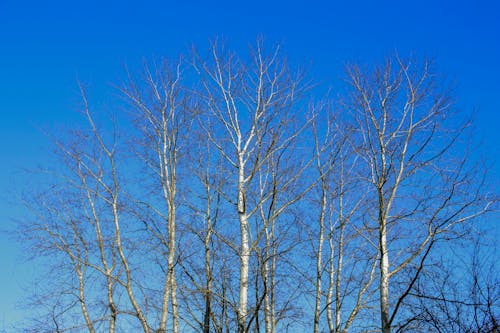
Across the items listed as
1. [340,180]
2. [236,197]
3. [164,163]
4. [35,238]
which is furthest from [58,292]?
[340,180]

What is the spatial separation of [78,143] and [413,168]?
22.3 ft

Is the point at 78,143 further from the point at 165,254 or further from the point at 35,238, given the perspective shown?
the point at 165,254

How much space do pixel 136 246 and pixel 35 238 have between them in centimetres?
217

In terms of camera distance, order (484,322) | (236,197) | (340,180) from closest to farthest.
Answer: (484,322) < (236,197) < (340,180)

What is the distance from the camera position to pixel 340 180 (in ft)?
49.2

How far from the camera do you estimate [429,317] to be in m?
8.91

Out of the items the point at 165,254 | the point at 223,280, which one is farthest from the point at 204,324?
the point at 165,254

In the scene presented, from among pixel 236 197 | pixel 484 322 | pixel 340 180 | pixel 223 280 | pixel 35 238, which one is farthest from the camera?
pixel 340 180

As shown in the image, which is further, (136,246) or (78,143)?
(78,143)

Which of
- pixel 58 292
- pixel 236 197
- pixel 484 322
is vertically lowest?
pixel 484 322

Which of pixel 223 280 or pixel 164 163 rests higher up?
pixel 164 163

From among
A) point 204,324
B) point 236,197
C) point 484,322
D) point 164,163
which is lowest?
point 484,322

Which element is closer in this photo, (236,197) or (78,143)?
(236,197)

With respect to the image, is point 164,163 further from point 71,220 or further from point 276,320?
point 276,320
